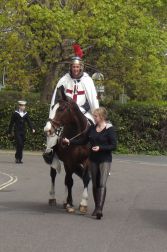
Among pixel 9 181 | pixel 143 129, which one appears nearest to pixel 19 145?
pixel 9 181

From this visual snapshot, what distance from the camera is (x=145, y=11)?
27.1m

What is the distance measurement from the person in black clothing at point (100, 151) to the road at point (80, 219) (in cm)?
38

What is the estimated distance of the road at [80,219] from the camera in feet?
26.1

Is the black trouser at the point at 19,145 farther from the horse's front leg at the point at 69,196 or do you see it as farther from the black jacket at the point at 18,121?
the horse's front leg at the point at 69,196

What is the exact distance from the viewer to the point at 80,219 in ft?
32.1

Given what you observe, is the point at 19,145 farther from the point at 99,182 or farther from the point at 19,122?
the point at 99,182

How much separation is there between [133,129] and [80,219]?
1643cm

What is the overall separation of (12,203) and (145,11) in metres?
17.3

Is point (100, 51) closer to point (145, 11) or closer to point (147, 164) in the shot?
point (145, 11)

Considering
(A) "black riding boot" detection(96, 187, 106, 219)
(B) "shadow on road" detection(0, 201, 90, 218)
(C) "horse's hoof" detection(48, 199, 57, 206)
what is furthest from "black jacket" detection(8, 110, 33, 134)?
(A) "black riding boot" detection(96, 187, 106, 219)

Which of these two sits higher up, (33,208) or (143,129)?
(143,129)

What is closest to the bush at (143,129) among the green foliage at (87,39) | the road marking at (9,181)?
the green foliage at (87,39)

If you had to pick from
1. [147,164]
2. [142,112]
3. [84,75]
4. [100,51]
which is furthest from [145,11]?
[84,75]

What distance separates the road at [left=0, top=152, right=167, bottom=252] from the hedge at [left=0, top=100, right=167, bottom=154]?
8.91 meters
